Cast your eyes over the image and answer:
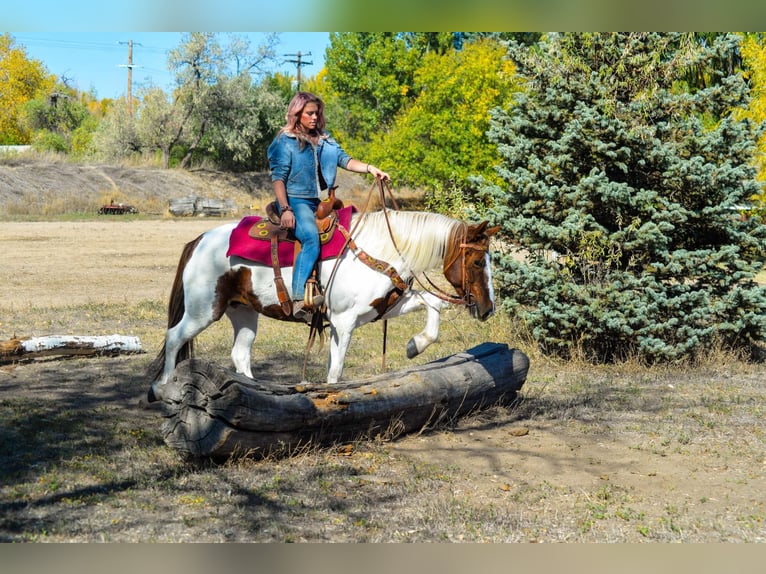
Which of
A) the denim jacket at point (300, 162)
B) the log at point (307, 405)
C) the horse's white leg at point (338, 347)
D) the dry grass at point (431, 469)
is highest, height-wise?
the denim jacket at point (300, 162)

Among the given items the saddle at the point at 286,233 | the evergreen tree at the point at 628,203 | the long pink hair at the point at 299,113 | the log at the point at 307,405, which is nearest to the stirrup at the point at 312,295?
the saddle at the point at 286,233

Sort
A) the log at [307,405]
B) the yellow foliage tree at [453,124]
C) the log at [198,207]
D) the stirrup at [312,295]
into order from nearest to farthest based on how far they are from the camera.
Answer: the log at [307,405] < the stirrup at [312,295] < the yellow foliage tree at [453,124] < the log at [198,207]

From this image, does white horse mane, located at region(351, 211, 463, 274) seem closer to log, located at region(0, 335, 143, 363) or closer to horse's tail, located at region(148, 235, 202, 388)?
horse's tail, located at region(148, 235, 202, 388)

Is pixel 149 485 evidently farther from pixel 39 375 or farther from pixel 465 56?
pixel 465 56

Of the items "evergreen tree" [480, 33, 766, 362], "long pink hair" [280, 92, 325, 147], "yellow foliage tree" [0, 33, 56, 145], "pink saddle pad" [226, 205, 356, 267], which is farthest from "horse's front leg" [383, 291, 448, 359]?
"yellow foliage tree" [0, 33, 56, 145]

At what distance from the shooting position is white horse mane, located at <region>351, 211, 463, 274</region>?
737 cm

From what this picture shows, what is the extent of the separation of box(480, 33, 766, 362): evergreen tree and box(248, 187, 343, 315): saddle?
3.95 metres

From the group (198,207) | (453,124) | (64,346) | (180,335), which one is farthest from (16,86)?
(180,335)

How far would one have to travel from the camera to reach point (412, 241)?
741 cm

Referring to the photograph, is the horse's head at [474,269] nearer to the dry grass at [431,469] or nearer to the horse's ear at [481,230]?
the horse's ear at [481,230]

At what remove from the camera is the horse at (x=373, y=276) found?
286 inches

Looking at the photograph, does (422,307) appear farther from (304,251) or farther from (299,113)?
(299,113)

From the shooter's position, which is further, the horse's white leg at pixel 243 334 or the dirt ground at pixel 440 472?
the horse's white leg at pixel 243 334

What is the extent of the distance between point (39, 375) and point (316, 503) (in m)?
5.28
